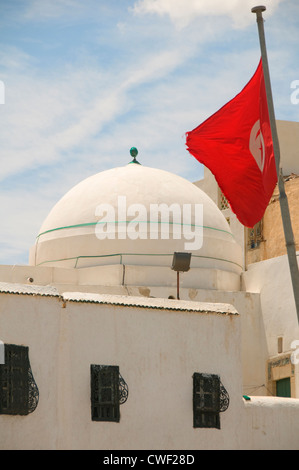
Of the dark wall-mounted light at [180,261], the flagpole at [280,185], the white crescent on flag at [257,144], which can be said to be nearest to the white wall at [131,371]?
the dark wall-mounted light at [180,261]

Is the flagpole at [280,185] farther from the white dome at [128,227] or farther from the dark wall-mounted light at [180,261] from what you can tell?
the white dome at [128,227]

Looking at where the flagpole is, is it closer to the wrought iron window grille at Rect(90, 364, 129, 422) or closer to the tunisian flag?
the tunisian flag

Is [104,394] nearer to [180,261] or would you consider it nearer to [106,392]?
[106,392]

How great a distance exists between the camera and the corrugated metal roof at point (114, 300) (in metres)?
15.8

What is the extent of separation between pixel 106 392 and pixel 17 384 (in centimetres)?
151

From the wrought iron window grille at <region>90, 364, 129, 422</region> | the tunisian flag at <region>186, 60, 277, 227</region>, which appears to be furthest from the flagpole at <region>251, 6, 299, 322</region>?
the wrought iron window grille at <region>90, 364, 129, 422</region>

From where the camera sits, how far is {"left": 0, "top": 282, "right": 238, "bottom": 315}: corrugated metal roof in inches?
623

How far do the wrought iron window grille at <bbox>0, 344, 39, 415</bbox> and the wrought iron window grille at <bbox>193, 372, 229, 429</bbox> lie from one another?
9.24 ft

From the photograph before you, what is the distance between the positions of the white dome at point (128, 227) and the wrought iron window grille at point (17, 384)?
7.66 m

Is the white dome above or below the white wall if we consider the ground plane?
above

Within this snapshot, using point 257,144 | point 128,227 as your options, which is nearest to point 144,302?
point 257,144

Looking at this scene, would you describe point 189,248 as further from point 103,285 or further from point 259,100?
point 259,100
